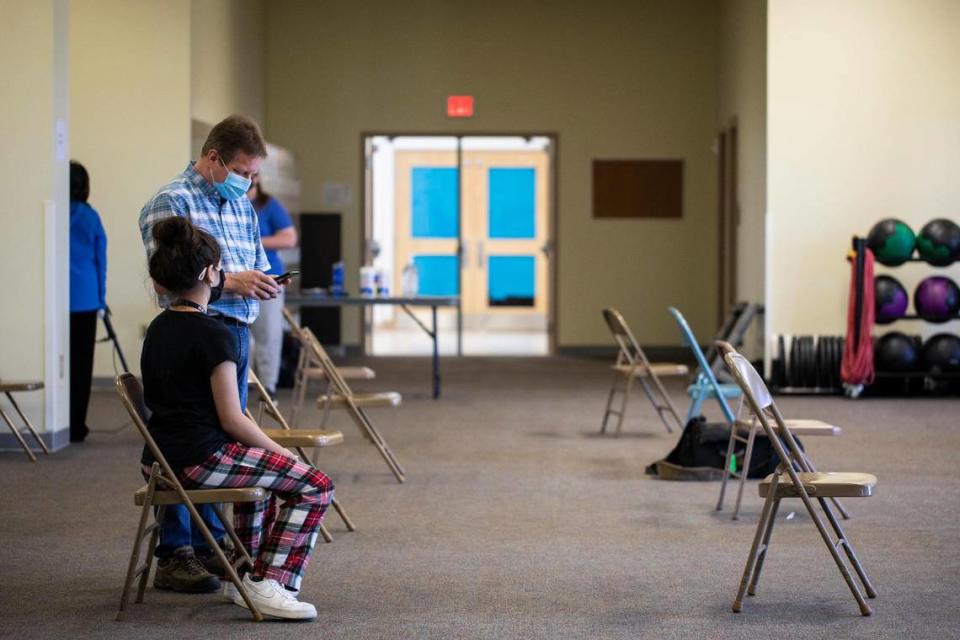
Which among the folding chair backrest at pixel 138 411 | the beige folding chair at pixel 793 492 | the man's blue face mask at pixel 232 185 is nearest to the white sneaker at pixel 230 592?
the folding chair backrest at pixel 138 411

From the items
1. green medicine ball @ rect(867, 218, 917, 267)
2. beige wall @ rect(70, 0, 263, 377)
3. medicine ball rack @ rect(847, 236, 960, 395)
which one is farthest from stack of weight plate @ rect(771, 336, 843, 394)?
beige wall @ rect(70, 0, 263, 377)

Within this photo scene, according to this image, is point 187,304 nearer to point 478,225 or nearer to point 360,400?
point 360,400

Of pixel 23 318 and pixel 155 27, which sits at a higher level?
pixel 155 27

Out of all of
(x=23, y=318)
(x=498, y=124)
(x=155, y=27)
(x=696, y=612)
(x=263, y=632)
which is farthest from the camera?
(x=498, y=124)

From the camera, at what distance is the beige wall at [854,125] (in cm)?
1109

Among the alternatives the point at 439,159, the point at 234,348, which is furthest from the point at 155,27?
the point at 234,348

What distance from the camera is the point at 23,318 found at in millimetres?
7574

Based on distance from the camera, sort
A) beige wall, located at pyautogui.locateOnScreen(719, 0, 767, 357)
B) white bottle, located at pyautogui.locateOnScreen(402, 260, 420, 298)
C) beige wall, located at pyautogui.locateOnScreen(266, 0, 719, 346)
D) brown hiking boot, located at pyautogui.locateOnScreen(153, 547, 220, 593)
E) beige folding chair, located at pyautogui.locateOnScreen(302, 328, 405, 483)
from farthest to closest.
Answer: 1. beige wall, located at pyautogui.locateOnScreen(266, 0, 719, 346)
2. beige wall, located at pyautogui.locateOnScreen(719, 0, 767, 357)
3. white bottle, located at pyautogui.locateOnScreen(402, 260, 420, 298)
4. beige folding chair, located at pyautogui.locateOnScreen(302, 328, 405, 483)
5. brown hiking boot, located at pyautogui.locateOnScreen(153, 547, 220, 593)

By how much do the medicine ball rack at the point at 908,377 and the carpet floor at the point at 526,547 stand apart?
2179 millimetres

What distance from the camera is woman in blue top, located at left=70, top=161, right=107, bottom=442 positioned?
789 centimetres

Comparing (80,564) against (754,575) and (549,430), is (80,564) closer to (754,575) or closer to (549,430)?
(754,575)

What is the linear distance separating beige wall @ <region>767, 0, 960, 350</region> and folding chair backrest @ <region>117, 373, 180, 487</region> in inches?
312

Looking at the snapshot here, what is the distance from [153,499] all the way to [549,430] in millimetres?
4981

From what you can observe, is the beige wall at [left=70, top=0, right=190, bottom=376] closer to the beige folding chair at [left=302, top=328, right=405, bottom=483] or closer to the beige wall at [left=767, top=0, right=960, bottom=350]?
the beige folding chair at [left=302, top=328, right=405, bottom=483]
